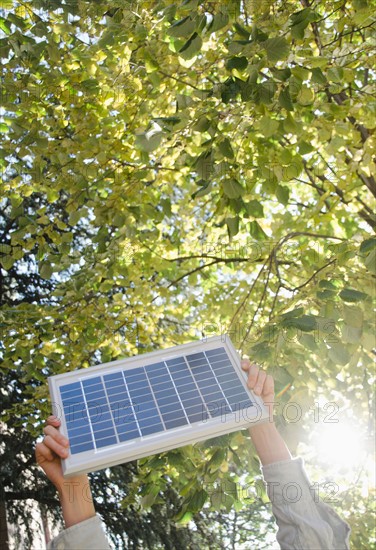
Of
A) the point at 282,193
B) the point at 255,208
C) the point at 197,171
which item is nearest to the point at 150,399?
the point at 197,171

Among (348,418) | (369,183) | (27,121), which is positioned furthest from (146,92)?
(348,418)

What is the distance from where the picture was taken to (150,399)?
196 centimetres

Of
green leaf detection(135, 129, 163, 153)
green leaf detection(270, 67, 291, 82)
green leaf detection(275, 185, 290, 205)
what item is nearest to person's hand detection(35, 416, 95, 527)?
green leaf detection(135, 129, 163, 153)

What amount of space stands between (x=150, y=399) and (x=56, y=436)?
14.8 inches

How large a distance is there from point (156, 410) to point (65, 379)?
308 mm

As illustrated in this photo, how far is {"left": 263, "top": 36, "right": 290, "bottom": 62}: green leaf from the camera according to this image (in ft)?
8.38

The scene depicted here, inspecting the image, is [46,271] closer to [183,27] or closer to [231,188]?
[231,188]

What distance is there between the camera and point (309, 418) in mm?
5152

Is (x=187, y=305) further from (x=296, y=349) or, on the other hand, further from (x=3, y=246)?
(x=296, y=349)

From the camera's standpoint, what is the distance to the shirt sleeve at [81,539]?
1611mm

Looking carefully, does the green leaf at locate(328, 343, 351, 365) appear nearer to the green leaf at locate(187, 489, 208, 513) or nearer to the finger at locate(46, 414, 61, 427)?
the green leaf at locate(187, 489, 208, 513)

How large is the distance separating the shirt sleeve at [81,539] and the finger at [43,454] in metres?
0.20

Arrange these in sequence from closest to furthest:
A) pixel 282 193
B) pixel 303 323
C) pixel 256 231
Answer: pixel 303 323 → pixel 282 193 → pixel 256 231

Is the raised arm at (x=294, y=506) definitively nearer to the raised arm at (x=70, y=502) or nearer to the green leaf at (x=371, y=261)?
the raised arm at (x=70, y=502)
